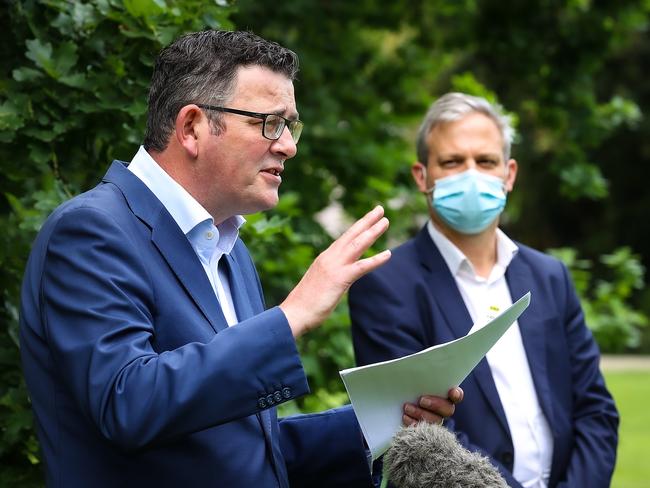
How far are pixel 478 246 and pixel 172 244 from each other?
1.70m

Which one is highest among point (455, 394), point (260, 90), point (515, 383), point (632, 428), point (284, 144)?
point (260, 90)

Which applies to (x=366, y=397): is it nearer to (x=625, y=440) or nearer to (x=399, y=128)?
(x=399, y=128)

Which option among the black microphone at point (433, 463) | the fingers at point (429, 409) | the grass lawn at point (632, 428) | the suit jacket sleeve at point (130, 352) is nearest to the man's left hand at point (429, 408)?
the fingers at point (429, 409)

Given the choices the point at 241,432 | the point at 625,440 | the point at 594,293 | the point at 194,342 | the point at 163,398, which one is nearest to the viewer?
the point at 163,398

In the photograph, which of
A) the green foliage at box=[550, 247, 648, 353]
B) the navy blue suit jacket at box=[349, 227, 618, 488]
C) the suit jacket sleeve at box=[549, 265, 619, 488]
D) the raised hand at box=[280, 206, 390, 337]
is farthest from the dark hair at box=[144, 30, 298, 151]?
the green foliage at box=[550, 247, 648, 353]

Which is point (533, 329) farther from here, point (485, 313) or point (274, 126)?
point (274, 126)

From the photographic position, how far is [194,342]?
223cm

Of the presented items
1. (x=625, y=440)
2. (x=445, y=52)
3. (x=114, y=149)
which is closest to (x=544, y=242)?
(x=625, y=440)

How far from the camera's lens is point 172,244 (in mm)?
2410

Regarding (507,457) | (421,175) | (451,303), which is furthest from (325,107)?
(507,457)

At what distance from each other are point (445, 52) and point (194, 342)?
6.41 meters

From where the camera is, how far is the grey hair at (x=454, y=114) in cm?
392

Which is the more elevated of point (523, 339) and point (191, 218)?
point (191, 218)

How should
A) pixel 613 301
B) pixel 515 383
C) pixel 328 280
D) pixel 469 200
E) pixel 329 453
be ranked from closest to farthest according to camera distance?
pixel 328 280 < pixel 329 453 < pixel 515 383 < pixel 469 200 < pixel 613 301
